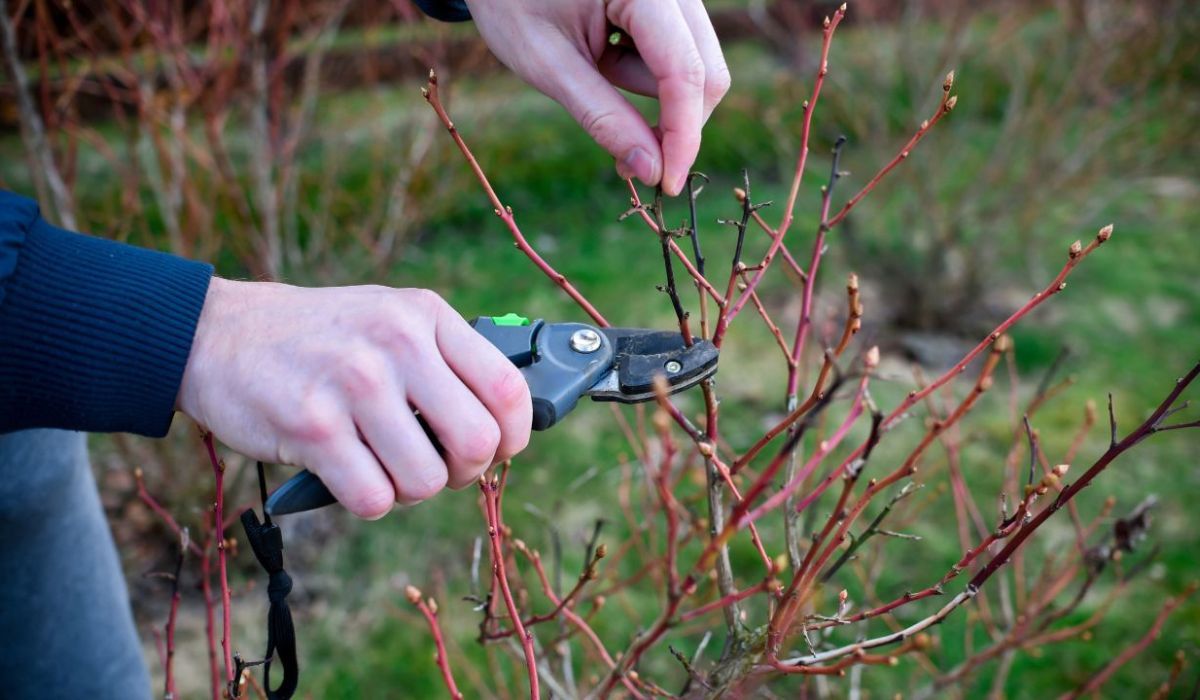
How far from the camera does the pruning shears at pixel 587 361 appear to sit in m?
1.32

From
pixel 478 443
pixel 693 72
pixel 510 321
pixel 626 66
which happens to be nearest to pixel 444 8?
pixel 626 66

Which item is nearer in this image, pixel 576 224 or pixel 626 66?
pixel 626 66

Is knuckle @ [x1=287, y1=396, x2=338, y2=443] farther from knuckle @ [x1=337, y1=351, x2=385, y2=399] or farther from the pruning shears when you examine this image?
the pruning shears

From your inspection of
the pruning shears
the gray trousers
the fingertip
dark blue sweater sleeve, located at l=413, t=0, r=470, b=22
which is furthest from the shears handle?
the gray trousers

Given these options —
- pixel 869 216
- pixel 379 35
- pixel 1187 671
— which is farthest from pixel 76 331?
pixel 379 35

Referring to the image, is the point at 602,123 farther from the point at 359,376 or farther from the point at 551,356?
the point at 359,376

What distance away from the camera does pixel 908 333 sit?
4.61 meters

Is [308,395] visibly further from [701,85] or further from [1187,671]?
[1187,671]

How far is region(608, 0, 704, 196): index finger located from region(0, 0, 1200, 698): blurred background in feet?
2.25

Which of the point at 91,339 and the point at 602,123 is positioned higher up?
the point at 602,123

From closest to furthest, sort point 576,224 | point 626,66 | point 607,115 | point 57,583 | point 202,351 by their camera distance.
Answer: point 202,351 → point 607,115 → point 626,66 → point 57,583 → point 576,224

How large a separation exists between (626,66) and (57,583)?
1.54 metres

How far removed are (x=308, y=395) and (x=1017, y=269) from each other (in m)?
5.00

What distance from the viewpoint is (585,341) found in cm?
138
